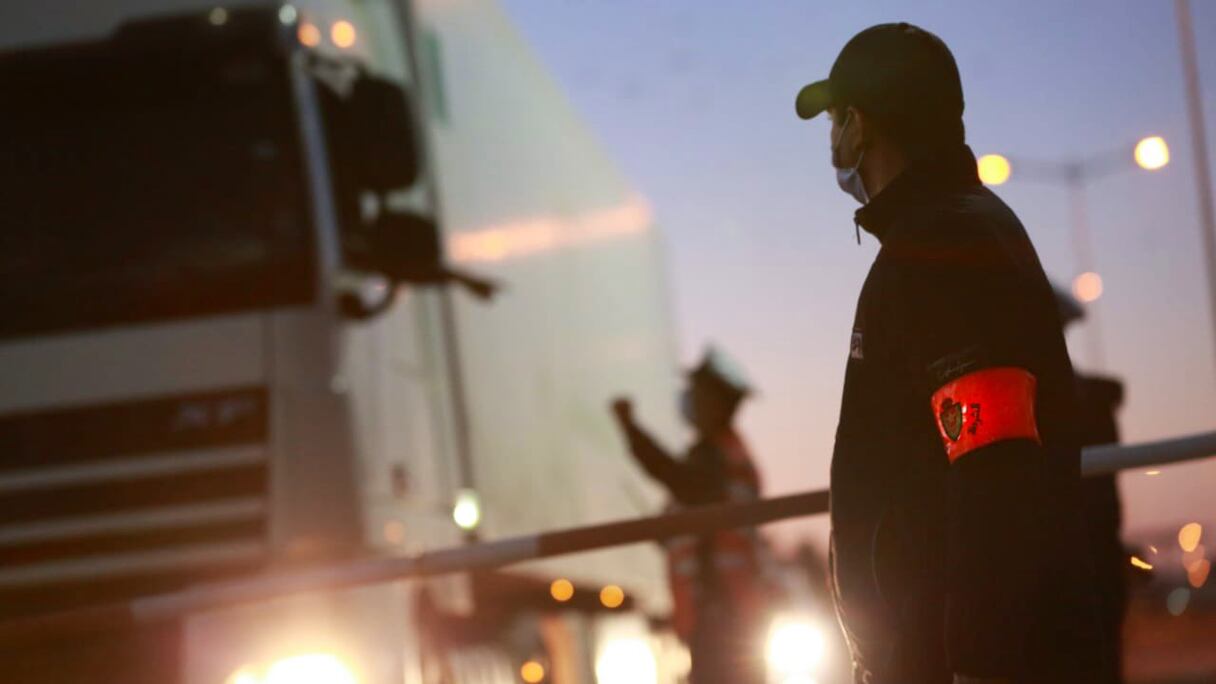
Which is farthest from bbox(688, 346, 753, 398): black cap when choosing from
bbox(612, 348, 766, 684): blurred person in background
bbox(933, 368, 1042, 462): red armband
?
bbox(933, 368, 1042, 462): red armband

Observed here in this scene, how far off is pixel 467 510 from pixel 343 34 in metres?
2.00

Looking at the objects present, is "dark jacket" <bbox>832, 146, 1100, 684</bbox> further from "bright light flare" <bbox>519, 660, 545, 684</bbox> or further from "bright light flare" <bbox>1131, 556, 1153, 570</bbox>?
"bright light flare" <bbox>519, 660, 545, 684</bbox>

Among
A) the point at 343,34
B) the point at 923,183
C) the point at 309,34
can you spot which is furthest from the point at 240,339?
the point at 923,183

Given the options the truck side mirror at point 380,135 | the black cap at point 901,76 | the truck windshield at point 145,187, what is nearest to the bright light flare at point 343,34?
the truck side mirror at point 380,135

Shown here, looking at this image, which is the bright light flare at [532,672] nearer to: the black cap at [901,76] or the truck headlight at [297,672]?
the truck headlight at [297,672]

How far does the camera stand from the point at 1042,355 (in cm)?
265

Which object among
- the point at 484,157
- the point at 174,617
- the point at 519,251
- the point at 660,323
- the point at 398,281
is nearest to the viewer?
the point at 174,617

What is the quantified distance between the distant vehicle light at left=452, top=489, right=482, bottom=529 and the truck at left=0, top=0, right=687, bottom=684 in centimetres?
3

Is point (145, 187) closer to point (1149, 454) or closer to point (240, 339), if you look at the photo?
point (240, 339)

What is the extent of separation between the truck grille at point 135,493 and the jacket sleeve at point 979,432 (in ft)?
13.2

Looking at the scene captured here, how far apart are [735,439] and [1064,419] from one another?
5125 millimetres

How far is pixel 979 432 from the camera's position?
2545 millimetres

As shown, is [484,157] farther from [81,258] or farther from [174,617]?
[174,617]

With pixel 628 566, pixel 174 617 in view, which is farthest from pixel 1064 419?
pixel 628 566
